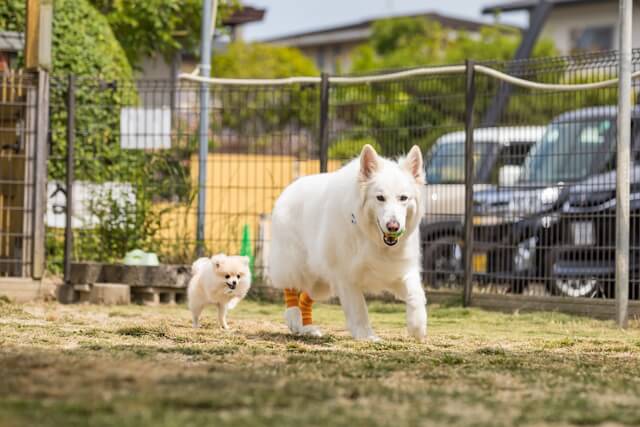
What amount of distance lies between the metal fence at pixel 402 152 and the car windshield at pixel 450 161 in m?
0.02

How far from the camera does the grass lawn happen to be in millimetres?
4684

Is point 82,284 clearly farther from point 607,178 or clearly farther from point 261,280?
point 607,178

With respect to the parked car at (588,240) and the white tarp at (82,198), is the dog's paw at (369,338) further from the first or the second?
the white tarp at (82,198)

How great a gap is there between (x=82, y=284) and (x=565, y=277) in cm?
501

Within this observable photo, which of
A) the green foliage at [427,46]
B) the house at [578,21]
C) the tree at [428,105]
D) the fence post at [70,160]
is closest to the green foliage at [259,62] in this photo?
the green foliage at [427,46]

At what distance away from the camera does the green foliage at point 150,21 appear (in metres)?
17.8

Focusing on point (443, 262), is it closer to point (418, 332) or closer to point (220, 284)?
point (220, 284)

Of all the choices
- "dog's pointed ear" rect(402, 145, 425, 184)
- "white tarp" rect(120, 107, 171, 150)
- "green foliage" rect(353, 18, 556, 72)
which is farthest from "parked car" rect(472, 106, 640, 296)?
"green foliage" rect(353, 18, 556, 72)

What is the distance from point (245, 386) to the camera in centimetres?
535

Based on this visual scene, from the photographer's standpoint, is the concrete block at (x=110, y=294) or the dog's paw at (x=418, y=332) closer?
the dog's paw at (x=418, y=332)

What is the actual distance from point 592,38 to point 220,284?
34563mm

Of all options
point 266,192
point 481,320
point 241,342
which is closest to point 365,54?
point 266,192

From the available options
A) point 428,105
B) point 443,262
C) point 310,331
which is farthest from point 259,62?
point 310,331

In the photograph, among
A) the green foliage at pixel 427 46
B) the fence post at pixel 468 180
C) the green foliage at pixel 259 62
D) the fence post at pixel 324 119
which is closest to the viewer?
the fence post at pixel 468 180
